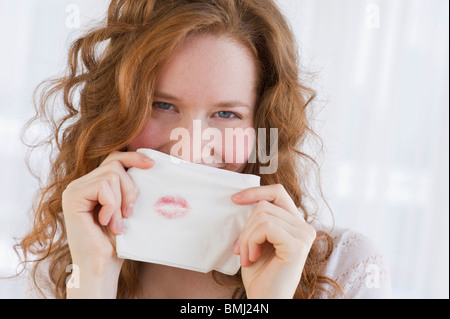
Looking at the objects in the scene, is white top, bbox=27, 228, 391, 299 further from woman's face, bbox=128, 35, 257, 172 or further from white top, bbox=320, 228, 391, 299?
woman's face, bbox=128, 35, 257, 172

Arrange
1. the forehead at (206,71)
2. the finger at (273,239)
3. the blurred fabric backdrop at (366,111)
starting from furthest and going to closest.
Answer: the blurred fabric backdrop at (366,111)
the forehead at (206,71)
the finger at (273,239)

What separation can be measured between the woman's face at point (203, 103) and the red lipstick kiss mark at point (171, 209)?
0.49 feet

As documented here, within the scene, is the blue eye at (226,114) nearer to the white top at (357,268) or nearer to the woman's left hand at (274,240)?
the woman's left hand at (274,240)

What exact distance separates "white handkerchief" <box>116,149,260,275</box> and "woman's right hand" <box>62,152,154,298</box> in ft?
0.09

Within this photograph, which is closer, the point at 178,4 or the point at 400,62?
the point at 178,4

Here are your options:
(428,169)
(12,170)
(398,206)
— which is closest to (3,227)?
(12,170)

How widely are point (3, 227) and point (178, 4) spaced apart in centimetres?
118

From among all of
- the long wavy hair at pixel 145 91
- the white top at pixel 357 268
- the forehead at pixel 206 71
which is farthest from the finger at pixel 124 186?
the white top at pixel 357 268

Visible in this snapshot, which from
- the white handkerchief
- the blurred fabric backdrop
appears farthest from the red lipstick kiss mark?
the blurred fabric backdrop

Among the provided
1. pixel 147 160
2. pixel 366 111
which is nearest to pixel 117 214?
pixel 147 160

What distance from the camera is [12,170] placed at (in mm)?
1947

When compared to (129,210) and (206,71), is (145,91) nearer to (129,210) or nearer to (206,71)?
(206,71)

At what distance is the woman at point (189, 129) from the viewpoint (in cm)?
114
